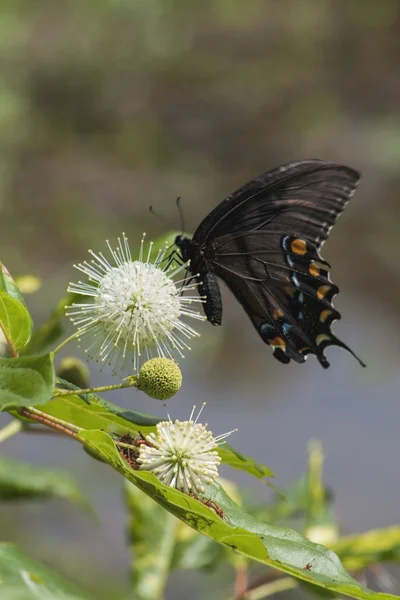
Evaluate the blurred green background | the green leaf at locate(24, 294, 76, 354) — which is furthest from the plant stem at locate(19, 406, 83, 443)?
the blurred green background

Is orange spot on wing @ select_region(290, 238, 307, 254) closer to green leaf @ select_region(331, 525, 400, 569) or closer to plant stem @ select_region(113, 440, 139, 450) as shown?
green leaf @ select_region(331, 525, 400, 569)

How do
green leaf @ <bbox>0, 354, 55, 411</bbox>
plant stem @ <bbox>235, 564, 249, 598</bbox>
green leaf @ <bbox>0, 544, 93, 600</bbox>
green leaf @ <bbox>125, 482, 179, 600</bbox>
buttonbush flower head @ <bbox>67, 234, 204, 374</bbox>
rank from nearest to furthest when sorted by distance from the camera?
green leaf @ <bbox>0, 354, 55, 411</bbox>, green leaf @ <bbox>0, 544, 93, 600</bbox>, buttonbush flower head @ <bbox>67, 234, 204, 374</bbox>, plant stem @ <bbox>235, 564, 249, 598</bbox>, green leaf @ <bbox>125, 482, 179, 600</bbox>

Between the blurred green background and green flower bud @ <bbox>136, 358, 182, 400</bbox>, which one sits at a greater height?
the blurred green background

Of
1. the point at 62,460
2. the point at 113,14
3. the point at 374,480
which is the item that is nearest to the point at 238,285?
the point at 62,460

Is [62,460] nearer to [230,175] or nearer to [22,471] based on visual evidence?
[22,471]

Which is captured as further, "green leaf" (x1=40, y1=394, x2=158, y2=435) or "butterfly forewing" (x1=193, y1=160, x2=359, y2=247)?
"butterfly forewing" (x1=193, y1=160, x2=359, y2=247)

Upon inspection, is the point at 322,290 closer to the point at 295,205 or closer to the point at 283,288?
the point at 283,288

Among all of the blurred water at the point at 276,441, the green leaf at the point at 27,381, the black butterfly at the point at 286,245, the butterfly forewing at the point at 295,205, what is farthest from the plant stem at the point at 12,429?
the blurred water at the point at 276,441
